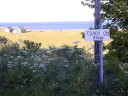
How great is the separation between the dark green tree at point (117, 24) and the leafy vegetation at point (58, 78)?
190cm

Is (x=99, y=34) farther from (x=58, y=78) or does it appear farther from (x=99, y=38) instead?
(x=58, y=78)

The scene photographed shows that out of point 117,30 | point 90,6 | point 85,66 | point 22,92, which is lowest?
point 22,92

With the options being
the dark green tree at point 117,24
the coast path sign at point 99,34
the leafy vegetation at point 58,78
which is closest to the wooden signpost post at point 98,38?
the coast path sign at point 99,34

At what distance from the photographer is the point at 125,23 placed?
9.48 m

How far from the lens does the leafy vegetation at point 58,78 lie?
595 centimetres

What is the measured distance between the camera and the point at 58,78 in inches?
252

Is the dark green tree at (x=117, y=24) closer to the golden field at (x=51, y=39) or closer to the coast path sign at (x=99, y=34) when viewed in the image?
the coast path sign at (x=99, y=34)

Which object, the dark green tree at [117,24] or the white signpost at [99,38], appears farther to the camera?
the dark green tree at [117,24]

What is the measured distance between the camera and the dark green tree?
8.94 metres

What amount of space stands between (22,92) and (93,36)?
2.07m

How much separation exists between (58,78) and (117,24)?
157 inches

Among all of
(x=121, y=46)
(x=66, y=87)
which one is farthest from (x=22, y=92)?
(x=121, y=46)

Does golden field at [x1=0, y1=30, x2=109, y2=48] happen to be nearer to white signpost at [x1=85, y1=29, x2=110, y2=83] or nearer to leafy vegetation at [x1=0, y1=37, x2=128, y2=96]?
leafy vegetation at [x1=0, y1=37, x2=128, y2=96]

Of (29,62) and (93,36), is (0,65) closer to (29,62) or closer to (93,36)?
(29,62)
